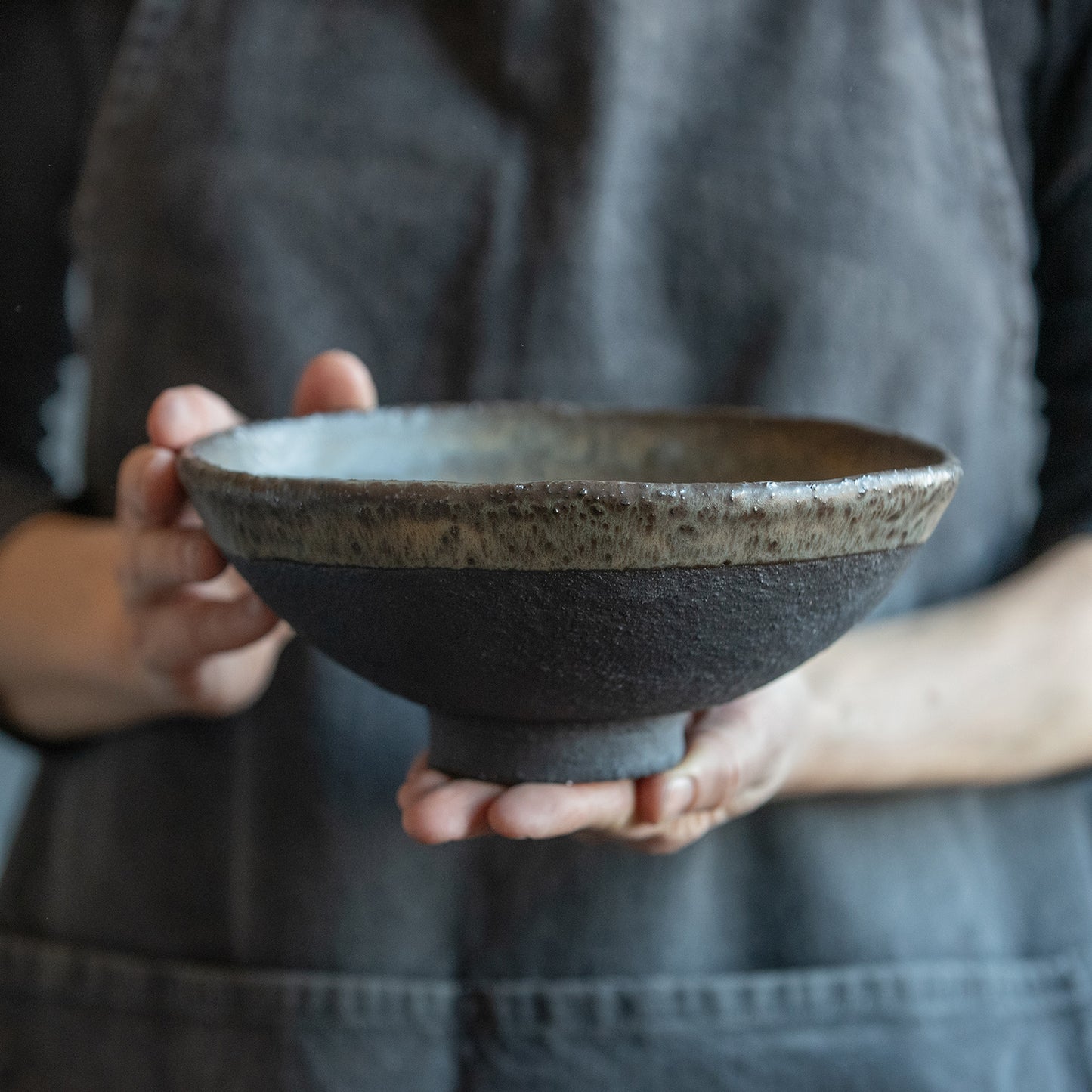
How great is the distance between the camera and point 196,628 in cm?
55

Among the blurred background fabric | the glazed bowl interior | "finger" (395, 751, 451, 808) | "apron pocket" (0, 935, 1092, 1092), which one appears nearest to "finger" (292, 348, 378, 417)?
the glazed bowl interior

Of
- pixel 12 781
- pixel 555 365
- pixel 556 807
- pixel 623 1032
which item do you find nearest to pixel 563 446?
pixel 555 365

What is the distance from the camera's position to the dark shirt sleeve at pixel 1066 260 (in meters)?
0.69

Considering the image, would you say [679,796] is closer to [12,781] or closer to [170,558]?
[170,558]

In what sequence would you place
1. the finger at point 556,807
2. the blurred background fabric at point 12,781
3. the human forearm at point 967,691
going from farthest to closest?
the blurred background fabric at point 12,781, the human forearm at point 967,691, the finger at point 556,807

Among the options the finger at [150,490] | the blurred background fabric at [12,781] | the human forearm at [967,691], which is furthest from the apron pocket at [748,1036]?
the blurred background fabric at [12,781]

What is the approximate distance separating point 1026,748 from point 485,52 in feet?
1.77

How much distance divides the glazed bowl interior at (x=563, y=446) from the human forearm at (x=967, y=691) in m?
0.15

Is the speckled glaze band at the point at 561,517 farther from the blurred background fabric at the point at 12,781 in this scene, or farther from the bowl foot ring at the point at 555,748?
the blurred background fabric at the point at 12,781

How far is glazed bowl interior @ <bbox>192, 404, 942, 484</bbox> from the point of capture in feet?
1.73

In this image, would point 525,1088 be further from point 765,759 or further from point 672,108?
point 672,108

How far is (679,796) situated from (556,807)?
6 centimetres

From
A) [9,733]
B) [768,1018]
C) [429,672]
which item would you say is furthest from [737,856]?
[9,733]

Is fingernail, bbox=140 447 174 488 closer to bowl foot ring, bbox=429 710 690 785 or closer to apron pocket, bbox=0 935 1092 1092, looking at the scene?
bowl foot ring, bbox=429 710 690 785
